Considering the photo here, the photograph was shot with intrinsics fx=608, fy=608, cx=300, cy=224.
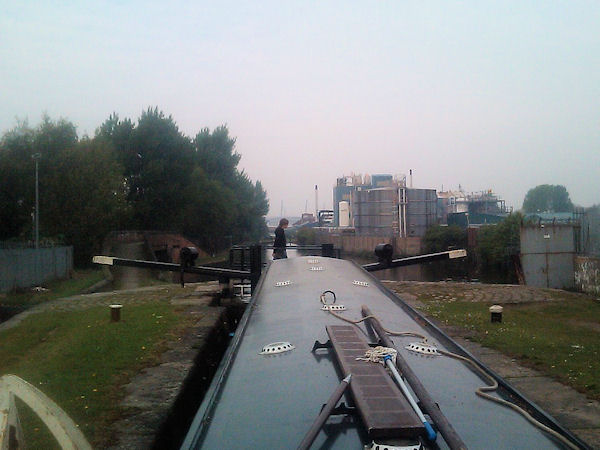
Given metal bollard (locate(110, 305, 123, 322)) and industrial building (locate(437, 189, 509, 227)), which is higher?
industrial building (locate(437, 189, 509, 227))

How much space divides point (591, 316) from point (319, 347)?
402 inches

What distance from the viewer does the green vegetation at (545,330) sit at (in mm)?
7348

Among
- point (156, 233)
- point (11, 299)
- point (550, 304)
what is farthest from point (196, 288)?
point (156, 233)

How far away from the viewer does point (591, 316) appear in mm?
12062

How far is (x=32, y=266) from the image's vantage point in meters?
23.5

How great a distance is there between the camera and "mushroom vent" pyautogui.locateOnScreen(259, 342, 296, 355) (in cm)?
373

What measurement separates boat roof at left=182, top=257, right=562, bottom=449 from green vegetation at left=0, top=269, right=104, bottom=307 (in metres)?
14.8

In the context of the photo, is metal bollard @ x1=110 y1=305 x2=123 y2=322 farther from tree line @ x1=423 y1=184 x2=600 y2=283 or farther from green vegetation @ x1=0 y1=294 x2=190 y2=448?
tree line @ x1=423 y1=184 x2=600 y2=283

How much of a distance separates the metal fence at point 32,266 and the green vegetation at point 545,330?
48.5 ft

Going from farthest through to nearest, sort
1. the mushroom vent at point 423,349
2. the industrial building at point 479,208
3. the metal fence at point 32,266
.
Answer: the industrial building at point 479,208
the metal fence at point 32,266
the mushroom vent at point 423,349

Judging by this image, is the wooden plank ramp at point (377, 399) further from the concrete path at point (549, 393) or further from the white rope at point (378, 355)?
the concrete path at point (549, 393)

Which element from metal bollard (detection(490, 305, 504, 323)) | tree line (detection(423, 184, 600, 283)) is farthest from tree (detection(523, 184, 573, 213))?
metal bollard (detection(490, 305, 504, 323))

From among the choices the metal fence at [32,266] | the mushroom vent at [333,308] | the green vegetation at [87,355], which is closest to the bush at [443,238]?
the green vegetation at [87,355]

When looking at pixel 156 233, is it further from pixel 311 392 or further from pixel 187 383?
pixel 311 392
